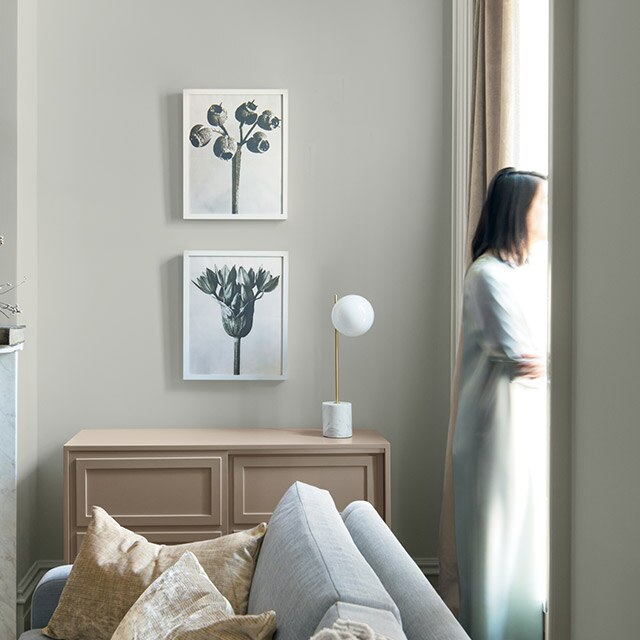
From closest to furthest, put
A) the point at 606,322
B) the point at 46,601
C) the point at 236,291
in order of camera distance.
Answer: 1. the point at 606,322
2. the point at 46,601
3. the point at 236,291

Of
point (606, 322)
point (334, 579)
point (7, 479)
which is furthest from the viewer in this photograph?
point (7, 479)

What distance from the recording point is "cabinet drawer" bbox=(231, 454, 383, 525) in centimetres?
312

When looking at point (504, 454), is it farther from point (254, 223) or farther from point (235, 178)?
point (235, 178)

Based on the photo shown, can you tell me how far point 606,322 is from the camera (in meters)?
1.12

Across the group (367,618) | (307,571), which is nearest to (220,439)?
(307,571)

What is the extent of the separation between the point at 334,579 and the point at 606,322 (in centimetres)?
65

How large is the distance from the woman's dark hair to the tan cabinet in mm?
1048

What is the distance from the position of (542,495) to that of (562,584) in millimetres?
1204

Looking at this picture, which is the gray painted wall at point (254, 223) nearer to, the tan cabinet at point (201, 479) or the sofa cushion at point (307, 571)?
the tan cabinet at point (201, 479)

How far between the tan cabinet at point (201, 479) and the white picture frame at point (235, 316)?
1.52 feet

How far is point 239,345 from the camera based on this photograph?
3.53 metres

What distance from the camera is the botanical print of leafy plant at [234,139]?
350cm

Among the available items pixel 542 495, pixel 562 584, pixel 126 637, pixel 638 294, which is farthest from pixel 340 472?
pixel 638 294

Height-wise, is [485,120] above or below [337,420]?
above
